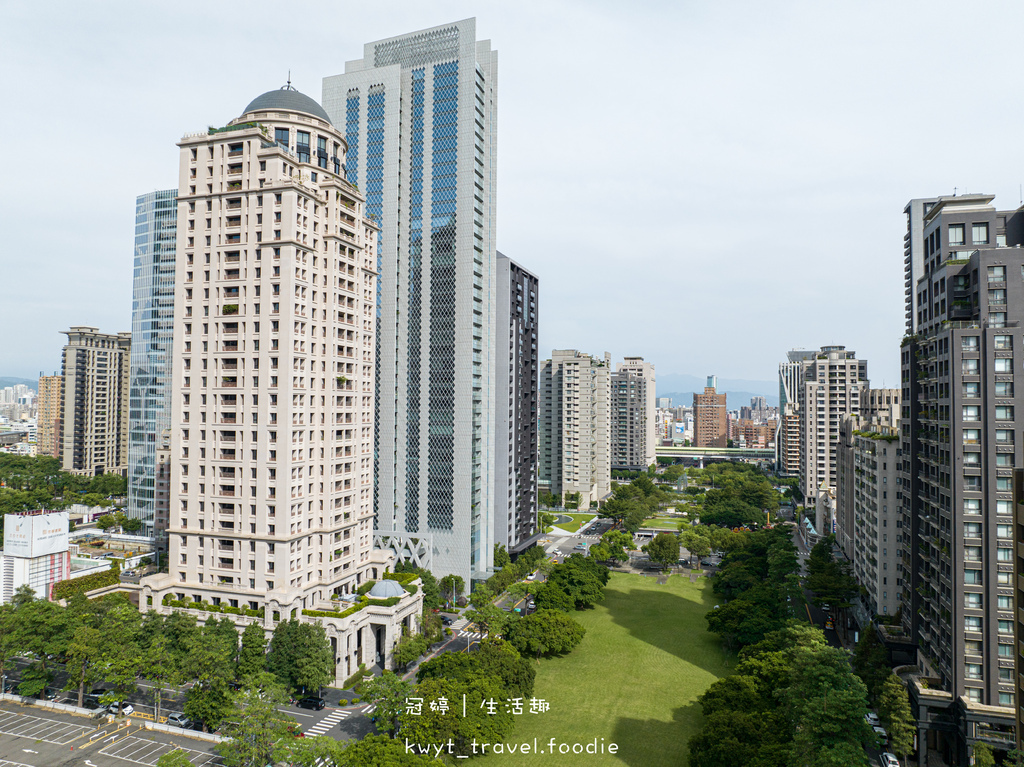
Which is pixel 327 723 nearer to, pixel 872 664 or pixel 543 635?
pixel 543 635

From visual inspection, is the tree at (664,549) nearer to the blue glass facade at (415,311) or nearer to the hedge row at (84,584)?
the blue glass facade at (415,311)

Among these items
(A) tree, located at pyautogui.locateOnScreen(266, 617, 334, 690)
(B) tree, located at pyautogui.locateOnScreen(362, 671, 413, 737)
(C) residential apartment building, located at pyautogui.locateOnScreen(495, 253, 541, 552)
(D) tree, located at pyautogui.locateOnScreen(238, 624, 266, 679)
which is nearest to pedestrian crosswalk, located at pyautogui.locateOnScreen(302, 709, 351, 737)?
(A) tree, located at pyautogui.locateOnScreen(266, 617, 334, 690)

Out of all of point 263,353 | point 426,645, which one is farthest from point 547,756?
point 263,353

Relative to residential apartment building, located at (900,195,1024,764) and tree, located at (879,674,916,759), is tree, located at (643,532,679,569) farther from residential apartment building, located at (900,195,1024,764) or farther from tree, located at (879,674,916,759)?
tree, located at (879,674,916,759)

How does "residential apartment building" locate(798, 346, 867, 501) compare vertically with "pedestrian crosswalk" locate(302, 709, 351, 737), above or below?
above

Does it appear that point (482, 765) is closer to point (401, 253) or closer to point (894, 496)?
point (894, 496)

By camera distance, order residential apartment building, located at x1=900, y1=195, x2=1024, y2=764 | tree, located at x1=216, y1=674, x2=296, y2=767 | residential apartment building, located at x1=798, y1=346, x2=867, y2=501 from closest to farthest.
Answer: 1. tree, located at x1=216, y1=674, x2=296, y2=767
2. residential apartment building, located at x1=900, y1=195, x2=1024, y2=764
3. residential apartment building, located at x1=798, y1=346, x2=867, y2=501
